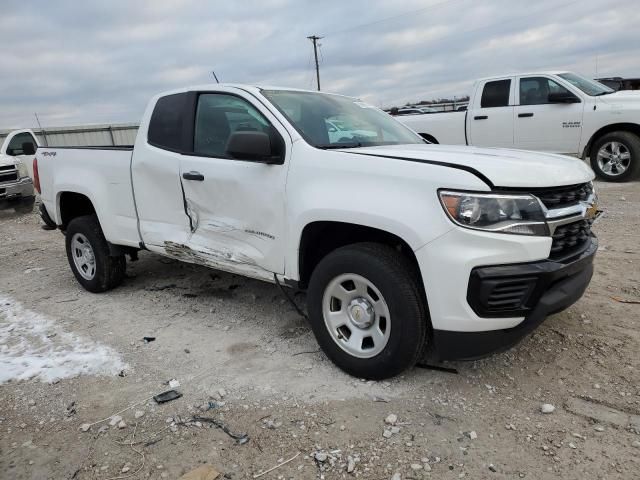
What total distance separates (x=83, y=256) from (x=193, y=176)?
7.19ft

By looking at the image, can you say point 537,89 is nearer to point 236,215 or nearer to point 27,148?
point 236,215

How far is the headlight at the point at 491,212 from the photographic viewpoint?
2.62 meters

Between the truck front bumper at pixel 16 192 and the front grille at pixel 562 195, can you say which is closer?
the front grille at pixel 562 195

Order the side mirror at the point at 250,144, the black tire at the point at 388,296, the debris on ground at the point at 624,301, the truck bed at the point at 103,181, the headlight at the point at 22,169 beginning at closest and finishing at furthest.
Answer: the black tire at the point at 388,296 → the side mirror at the point at 250,144 → the debris on ground at the point at 624,301 → the truck bed at the point at 103,181 → the headlight at the point at 22,169

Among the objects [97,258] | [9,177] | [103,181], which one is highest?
[103,181]

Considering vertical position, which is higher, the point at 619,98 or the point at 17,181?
the point at 619,98

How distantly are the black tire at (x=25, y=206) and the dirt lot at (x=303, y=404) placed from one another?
8.41m

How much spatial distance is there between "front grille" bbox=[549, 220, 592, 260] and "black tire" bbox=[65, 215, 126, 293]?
4.02 m

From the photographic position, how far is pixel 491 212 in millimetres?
2631

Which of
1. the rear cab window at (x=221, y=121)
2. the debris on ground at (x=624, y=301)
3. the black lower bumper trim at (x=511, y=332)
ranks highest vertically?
the rear cab window at (x=221, y=121)

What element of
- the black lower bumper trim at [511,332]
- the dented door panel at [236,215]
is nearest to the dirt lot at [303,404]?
the black lower bumper trim at [511,332]

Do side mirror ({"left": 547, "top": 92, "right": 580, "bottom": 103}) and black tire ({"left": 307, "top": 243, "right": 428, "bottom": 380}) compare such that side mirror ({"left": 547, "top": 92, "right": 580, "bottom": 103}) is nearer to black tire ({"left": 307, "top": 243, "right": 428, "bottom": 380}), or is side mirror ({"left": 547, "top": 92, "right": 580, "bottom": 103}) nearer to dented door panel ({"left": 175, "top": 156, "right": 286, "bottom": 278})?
dented door panel ({"left": 175, "top": 156, "right": 286, "bottom": 278})

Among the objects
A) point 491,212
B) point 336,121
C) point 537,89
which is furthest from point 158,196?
point 537,89

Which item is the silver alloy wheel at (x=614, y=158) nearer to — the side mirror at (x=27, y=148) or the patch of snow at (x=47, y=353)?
the patch of snow at (x=47, y=353)
